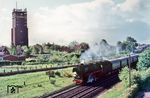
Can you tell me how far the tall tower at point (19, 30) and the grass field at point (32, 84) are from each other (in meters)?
89.4

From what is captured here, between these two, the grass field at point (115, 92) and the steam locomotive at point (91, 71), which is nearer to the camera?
the grass field at point (115, 92)

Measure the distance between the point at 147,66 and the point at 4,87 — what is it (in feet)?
99.5

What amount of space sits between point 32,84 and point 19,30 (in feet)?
332

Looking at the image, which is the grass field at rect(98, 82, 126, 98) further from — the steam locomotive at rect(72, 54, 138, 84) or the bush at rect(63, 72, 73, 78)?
the bush at rect(63, 72, 73, 78)

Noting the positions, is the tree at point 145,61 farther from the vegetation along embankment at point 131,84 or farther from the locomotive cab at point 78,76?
the locomotive cab at point 78,76

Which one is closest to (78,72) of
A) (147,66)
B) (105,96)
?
(105,96)

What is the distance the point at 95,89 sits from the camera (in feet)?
151

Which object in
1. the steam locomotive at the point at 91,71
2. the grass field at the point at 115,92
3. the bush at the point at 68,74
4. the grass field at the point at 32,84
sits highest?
the steam locomotive at the point at 91,71

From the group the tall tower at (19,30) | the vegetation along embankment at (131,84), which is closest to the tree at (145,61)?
the vegetation along embankment at (131,84)

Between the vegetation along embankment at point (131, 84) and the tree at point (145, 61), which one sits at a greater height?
the tree at point (145, 61)

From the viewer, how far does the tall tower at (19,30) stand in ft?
484

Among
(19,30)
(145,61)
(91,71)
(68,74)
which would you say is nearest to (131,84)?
(91,71)

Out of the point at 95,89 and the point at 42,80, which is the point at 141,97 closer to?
the point at 95,89

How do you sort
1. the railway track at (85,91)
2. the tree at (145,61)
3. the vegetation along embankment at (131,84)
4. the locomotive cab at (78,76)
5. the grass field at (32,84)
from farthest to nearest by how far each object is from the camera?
1. the tree at (145,61)
2. the locomotive cab at (78,76)
3. the vegetation along embankment at (131,84)
4. the grass field at (32,84)
5. the railway track at (85,91)
